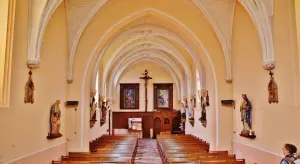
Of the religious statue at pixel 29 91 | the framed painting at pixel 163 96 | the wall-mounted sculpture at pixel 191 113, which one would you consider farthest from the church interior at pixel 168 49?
the framed painting at pixel 163 96

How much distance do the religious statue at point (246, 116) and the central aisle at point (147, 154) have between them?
551cm

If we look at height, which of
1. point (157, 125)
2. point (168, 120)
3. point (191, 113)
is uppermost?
point (191, 113)

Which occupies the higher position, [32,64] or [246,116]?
[32,64]

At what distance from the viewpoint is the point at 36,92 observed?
27.6 ft

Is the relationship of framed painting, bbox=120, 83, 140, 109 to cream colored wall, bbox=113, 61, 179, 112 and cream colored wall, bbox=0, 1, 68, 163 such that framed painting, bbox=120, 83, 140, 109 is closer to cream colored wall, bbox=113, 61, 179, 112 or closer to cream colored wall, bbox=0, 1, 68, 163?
cream colored wall, bbox=113, 61, 179, 112

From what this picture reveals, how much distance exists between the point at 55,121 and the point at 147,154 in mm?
7969

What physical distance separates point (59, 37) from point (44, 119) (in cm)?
300

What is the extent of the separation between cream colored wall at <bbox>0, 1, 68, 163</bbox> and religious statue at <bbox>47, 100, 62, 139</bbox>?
0.18 metres

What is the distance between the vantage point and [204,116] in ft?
45.7

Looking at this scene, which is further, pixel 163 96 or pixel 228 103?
pixel 163 96

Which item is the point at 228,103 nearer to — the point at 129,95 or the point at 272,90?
the point at 272,90

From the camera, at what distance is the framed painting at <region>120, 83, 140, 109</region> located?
24938 millimetres

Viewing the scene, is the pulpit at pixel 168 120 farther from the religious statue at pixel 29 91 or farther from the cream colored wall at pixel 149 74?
the religious statue at pixel 29 91

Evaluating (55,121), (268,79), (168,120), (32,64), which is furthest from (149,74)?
(32,64)
